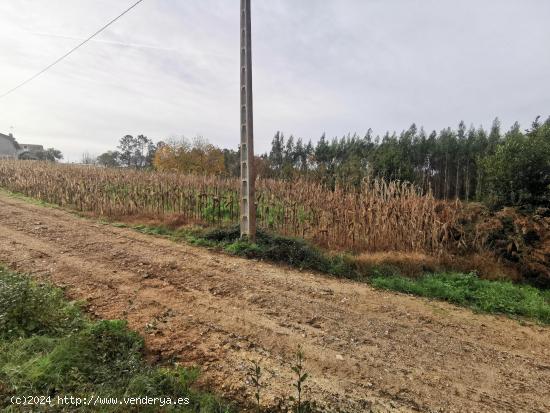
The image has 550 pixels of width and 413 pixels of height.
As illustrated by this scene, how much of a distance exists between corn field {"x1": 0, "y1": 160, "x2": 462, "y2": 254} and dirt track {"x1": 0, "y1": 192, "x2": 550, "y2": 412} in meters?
2.37

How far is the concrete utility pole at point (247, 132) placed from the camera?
7.51 meters

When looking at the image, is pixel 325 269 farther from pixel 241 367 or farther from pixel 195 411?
pixel 195 411

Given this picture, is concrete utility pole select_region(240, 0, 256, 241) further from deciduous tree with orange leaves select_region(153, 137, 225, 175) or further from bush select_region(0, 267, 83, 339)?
deciduous tree with orange leaves select_region(153, 137, 225, 175)

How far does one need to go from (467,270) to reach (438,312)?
270 centimetres

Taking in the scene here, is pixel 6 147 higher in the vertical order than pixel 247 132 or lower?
higher

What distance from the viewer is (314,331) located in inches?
150

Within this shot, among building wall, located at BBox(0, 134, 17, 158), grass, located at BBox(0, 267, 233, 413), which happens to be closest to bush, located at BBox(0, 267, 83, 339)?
grass, located at BBox(0, 267, 233, 413)

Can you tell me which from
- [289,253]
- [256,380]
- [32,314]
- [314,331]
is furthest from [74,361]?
[289,253]

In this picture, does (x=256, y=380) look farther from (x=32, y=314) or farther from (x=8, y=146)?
(x=8, y=146)

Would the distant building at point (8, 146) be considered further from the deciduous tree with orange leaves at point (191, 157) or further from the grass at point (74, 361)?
the grass at point (74, 361)

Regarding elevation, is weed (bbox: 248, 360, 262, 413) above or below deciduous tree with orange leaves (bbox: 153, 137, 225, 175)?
below

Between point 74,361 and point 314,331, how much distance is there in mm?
2418

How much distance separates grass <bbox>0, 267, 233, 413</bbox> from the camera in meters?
2.53

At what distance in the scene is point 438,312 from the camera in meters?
4.66
